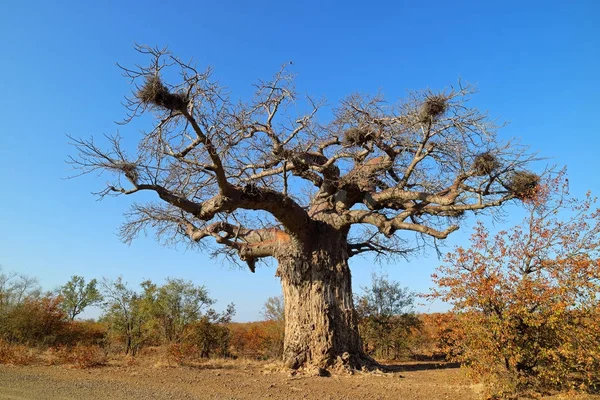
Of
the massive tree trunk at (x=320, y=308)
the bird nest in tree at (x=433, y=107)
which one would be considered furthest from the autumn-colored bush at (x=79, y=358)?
the bird nest in tree at (x=433, y=107)

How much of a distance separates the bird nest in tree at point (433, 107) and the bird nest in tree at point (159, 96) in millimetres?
3914

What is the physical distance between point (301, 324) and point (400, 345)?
6851 millimetres

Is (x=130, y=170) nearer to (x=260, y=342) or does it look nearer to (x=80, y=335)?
(x=80, y=335)

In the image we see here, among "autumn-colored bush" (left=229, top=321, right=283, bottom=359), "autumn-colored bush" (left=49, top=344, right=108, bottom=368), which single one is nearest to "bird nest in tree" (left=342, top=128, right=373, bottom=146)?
"autumn-colored bush" (left=49, top=344, right=108, bottom=368)

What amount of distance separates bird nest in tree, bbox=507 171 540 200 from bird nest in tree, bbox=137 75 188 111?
6.21 meters

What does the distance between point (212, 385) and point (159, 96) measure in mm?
4869

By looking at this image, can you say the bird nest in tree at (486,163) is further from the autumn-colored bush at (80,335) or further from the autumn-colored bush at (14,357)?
the autumn-colored bush at (80,335)

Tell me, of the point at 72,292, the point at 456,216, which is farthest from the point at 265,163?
the point at 72,292

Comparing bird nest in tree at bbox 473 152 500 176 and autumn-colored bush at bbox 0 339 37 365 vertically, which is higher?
bird nest in tree at bbox 473 152 500 176

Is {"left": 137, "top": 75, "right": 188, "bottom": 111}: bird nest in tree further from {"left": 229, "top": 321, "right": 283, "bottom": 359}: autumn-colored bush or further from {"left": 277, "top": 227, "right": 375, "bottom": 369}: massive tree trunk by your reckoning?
{"left": 229, "top": 321, "right": 283, "bottom": 359}: autumn-colored bush

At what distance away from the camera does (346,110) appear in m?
8.69

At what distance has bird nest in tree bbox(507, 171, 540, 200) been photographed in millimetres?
7977

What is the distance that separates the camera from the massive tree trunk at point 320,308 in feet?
28.9

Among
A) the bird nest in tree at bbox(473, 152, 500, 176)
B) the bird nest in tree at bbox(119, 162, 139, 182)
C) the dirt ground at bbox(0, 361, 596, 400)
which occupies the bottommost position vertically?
the dirt ground at bbox(0, 361, 596, 400)
